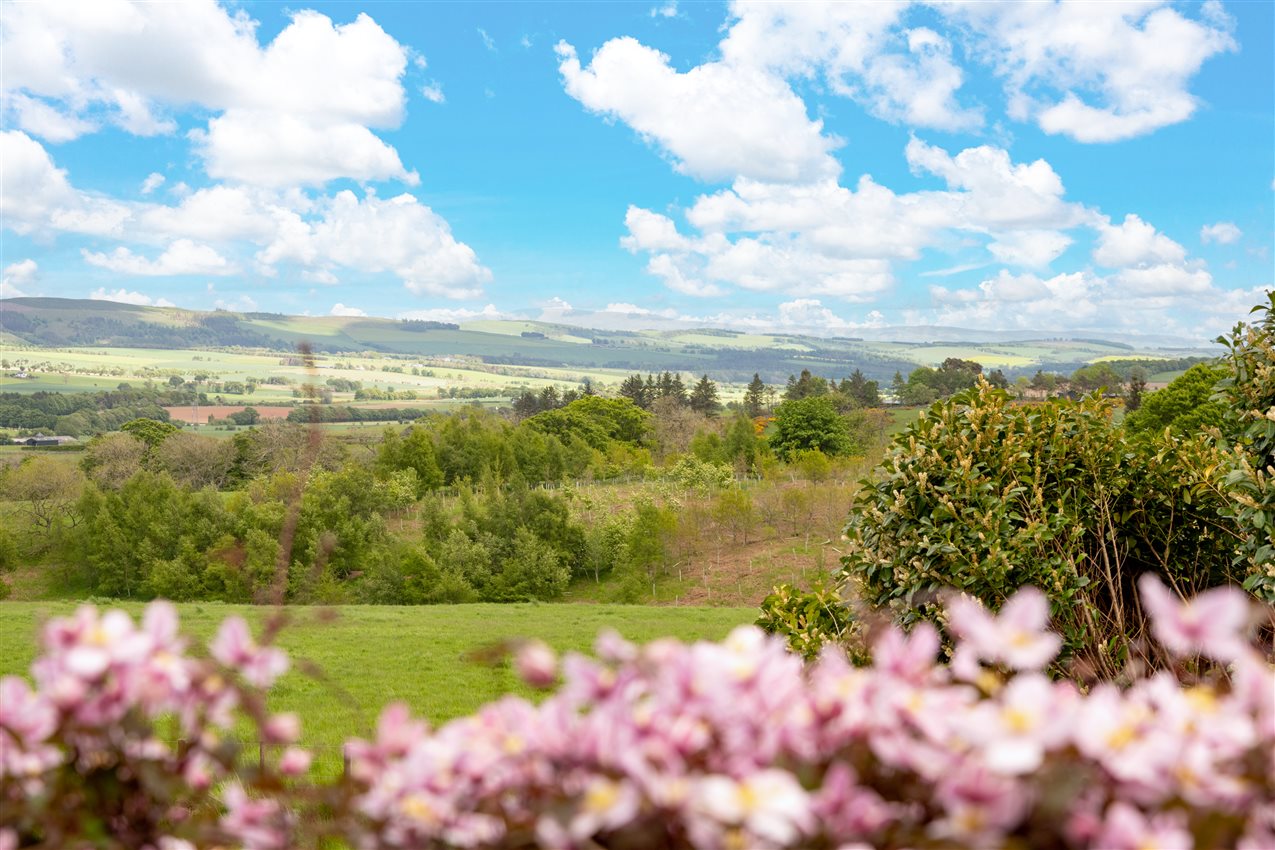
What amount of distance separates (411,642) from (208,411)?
10894 centimetres

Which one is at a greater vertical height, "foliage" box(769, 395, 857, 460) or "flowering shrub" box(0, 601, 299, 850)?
"flowering shrub" box(0, 601, 299, 850)

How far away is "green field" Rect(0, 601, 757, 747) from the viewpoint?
46.1ft

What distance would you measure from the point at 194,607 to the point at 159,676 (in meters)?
28.4

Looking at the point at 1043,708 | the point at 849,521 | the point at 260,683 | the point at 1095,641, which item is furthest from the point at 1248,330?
the point at 260,683

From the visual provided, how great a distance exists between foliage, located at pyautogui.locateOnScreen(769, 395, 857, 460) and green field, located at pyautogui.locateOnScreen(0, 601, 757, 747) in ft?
143

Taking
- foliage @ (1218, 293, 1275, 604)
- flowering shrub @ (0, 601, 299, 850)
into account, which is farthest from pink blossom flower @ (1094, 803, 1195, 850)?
foliage @ (1218, 293, 1275, 604)

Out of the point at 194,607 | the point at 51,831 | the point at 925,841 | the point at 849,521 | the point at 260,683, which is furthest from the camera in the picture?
the point at 194,607

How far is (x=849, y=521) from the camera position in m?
6.98

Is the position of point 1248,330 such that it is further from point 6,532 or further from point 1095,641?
point 6,532

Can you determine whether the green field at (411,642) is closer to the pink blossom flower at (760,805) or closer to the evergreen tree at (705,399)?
the pink blossom flower at (760,805)

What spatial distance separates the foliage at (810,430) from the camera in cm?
7400

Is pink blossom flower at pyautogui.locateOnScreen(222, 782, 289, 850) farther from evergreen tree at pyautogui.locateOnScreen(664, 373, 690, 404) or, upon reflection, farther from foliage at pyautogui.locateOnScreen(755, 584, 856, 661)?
evergreen tree at pyautogui.locateOnScreen(664, 373, 690, 404)

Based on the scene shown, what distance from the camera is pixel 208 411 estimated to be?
4626 inches

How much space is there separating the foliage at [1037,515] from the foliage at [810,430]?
67.0 m
